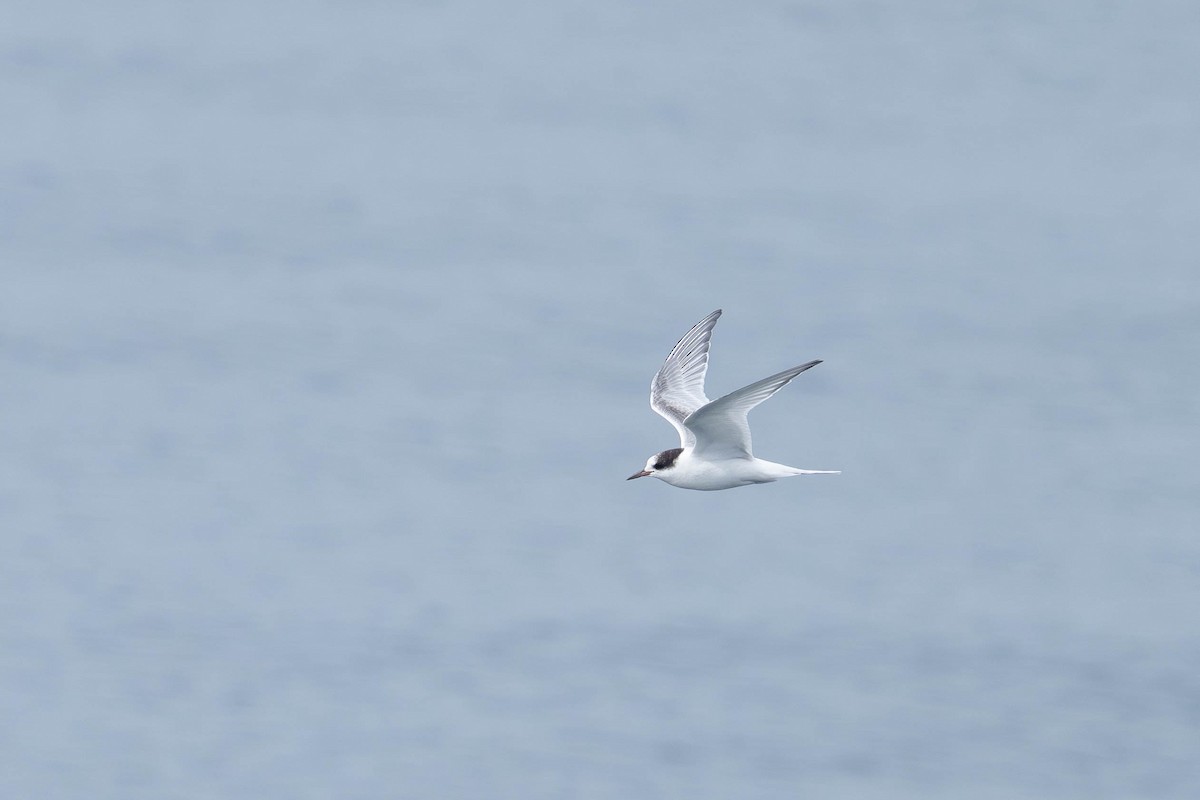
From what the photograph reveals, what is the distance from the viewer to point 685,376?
17.3 metres

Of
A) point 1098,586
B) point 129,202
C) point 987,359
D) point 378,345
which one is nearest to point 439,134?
point 129,202

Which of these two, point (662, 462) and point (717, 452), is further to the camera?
point (662, 462)

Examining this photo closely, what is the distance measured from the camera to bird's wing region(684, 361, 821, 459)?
1412 centimetres

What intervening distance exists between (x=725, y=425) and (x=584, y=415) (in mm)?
14605

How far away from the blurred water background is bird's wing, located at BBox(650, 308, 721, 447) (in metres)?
6.85

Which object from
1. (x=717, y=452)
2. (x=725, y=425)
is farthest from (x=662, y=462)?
(x=725, y=425)

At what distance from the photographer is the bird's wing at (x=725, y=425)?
14117mm

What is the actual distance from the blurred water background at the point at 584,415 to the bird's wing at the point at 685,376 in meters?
6.85

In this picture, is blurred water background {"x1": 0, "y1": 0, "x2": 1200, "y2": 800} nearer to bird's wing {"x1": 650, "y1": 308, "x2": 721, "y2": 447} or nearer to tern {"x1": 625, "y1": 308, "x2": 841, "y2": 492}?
bird's wing {"x1": 650, "y1": 308, "x2": 721, "y2": 447}

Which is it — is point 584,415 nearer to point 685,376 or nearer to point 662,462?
point 685,376

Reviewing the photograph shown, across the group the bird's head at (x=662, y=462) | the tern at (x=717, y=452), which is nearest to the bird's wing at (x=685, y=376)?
the tern at (x=717, y=452)

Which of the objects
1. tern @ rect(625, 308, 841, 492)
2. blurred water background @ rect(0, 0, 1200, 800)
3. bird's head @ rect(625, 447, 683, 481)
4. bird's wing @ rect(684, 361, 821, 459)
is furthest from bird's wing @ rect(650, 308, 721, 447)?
blurred water background @ rect(0, 0, 1200, 800)

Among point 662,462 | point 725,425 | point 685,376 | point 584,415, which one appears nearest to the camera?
point 725,425

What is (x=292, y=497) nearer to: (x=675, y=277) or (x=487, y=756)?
(x=487, y=756)
